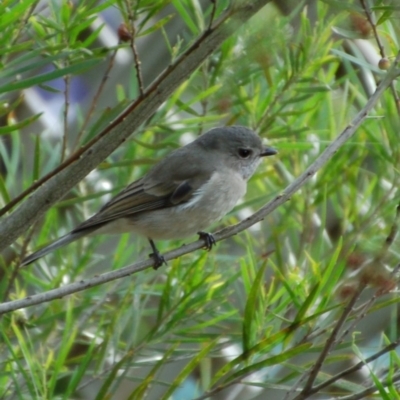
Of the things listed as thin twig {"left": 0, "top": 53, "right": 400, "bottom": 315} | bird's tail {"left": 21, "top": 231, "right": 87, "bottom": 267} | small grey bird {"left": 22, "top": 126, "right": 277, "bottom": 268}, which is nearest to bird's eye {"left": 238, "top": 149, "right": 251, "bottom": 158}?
small grey bird {"left": 22, "top": 126, "right": 277, "bottom": 268}

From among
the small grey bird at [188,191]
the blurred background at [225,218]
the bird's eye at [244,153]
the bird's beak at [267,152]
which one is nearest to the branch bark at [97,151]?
the blurred background at [225,218]

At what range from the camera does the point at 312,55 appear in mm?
1661

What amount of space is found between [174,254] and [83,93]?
179cm

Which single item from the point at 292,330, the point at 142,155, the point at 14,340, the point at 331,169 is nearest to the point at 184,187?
the point at 142,155

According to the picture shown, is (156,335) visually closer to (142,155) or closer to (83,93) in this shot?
(142,155)

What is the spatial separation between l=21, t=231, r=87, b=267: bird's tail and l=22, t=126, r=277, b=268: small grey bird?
98mm

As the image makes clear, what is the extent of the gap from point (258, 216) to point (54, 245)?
1.63 ft

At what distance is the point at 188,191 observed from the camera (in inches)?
89.1

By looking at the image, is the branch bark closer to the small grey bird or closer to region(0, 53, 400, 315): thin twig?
region(0, 53, 400, 315): thin twig

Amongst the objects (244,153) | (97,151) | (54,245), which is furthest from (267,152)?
(97,151)

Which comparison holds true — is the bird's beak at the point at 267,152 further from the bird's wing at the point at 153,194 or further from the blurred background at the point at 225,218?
the bird's wing at the point at 153,194

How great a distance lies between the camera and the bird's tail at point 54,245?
152 centimetres

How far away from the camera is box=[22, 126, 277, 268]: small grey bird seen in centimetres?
210

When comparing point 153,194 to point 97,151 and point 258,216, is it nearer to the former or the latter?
point 258,216
